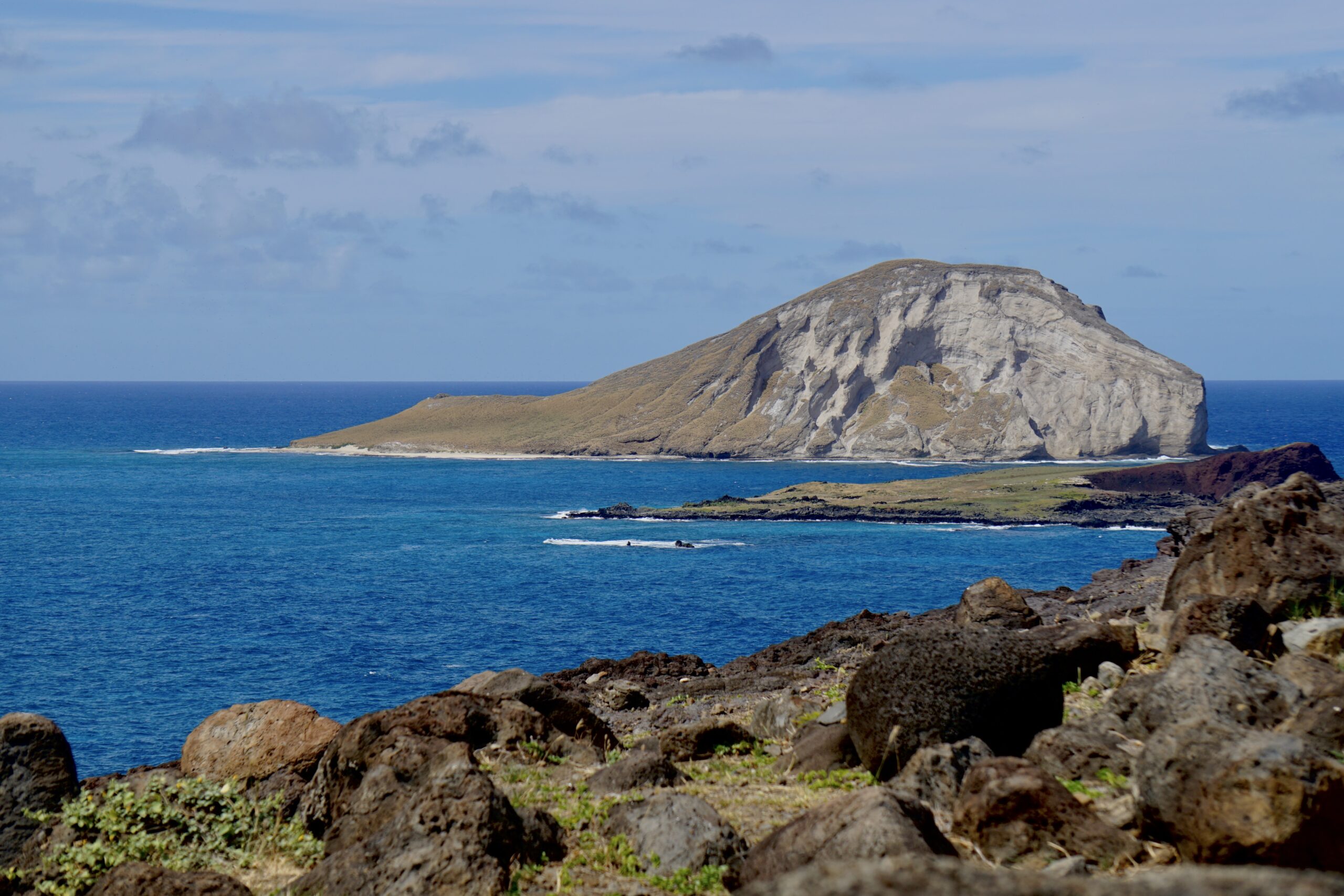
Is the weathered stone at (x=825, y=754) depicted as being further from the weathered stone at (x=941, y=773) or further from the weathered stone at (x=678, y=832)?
the weathered stone at (x=678, y=832)

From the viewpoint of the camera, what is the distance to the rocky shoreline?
277ft

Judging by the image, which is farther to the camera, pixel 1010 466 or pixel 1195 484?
pixel 1010 466

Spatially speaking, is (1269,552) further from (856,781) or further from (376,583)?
(376,583)

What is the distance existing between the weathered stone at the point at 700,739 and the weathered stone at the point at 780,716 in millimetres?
618

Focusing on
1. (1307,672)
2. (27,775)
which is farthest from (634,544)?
(1307,672)

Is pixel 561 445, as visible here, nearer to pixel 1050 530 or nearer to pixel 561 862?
pixel 1050 530

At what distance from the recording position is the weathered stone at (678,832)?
24.0ft

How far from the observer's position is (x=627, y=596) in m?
55.4

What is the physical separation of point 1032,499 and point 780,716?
81.3 metres

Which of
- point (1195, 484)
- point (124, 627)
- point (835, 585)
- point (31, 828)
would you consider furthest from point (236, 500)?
point (31, 828)

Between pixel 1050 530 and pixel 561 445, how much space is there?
83.0 metres

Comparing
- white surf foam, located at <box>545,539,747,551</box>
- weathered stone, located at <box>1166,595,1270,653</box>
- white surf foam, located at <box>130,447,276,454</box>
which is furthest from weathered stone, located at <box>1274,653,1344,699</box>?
white surf foam, located at <box>130,447,276,454</box>

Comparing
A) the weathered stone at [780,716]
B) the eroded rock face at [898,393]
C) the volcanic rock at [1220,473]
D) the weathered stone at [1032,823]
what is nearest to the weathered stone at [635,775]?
the weathered stone at [780,716]

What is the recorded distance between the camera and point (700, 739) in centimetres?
1167
